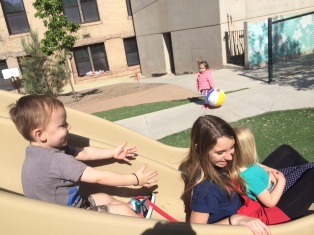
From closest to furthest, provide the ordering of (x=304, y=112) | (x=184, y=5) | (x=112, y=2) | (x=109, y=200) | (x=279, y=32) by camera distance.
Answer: (x=109, y=200) < (x=304, y=112) < (x=279, y=32) < (x=184, y=5) < (x=112, y=2)

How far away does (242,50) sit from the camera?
537 inches

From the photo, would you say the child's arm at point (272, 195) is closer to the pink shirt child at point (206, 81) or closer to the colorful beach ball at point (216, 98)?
the colorful beach ball at point (216, 98)

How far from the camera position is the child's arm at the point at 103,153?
8.68 feet

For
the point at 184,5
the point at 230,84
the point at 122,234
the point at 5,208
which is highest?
the point at 184,5

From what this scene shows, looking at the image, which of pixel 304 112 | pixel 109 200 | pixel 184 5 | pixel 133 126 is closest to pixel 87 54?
pixel 184 5

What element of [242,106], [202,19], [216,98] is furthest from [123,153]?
[202,19]

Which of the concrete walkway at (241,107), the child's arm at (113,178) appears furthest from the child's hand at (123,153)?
the concrete walkway at (241,107)

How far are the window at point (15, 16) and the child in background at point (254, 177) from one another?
22.0 metres

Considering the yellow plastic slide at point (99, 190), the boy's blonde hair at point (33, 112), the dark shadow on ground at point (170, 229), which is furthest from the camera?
the boy's blonde hair at point (33, 112)

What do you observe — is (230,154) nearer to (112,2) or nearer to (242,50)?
(242,50)

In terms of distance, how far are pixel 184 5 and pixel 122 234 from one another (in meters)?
15.6

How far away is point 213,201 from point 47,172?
1.08m

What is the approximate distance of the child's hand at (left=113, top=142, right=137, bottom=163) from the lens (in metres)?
2.78

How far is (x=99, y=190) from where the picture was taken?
2.83 m
